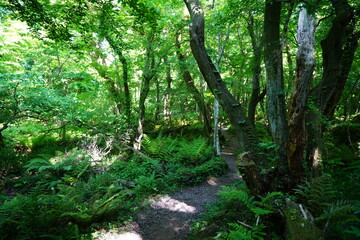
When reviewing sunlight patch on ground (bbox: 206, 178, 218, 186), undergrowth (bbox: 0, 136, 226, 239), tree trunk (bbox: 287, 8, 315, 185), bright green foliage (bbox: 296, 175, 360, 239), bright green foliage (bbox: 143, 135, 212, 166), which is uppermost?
tree trunk (bbox: 287, 8, 315, 185)

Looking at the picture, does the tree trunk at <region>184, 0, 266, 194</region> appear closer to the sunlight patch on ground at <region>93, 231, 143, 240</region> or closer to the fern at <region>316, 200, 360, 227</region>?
the fern at <region>316, 200, 360, 227</region>

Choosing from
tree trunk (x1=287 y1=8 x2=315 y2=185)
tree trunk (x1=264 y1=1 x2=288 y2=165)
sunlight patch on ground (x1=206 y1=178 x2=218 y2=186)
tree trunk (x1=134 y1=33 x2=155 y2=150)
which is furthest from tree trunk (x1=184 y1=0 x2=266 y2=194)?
tree trunk (x1=134 y1=33 x2=155 y2=150)

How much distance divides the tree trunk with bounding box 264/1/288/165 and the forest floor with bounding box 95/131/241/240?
2.50 meters

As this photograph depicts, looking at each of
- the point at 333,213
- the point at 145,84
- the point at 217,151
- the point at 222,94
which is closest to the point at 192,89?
the point at 145,84

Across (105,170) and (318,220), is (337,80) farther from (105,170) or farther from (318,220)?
(105,170)

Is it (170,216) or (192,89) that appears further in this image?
(192,89)

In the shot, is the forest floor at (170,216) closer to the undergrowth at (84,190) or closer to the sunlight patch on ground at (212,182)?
the sunlight patch on ground at (212,182)

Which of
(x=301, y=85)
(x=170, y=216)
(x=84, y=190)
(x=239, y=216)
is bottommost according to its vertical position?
(x=170, y=216)

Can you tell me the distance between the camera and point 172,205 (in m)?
4.50

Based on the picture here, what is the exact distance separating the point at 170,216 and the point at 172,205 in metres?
0.42

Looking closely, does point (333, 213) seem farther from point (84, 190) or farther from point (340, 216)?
point (84, 190)

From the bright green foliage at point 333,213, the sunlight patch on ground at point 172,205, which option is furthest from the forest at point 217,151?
the sunlight patch on ground at point 172,205

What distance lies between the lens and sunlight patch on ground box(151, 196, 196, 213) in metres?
4.33

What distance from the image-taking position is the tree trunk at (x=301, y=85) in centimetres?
297
